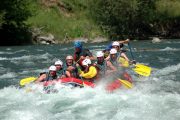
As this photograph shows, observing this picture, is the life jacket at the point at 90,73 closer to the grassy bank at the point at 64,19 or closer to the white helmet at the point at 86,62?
the white helmet at the point at 86,62

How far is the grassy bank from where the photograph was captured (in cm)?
4038

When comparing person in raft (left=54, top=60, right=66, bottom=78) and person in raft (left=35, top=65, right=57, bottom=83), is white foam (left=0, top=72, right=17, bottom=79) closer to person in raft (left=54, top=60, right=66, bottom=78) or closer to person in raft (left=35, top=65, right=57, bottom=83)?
person in raft (left=35, top=65, right=57, bottom=83)

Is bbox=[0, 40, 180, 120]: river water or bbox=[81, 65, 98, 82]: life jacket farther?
bbox=[81, 65, 98, 82]: life jacket

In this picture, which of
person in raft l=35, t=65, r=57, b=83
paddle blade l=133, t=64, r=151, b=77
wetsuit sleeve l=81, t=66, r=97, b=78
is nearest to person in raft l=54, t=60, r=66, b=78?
person in raft l=35, t=65, r=57, b=83

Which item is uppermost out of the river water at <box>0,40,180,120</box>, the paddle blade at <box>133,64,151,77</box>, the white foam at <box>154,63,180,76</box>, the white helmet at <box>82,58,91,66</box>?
the white helmet at <box>82,58,91,66</box>

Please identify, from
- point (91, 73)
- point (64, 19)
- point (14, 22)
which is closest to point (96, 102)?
point (91, 73)

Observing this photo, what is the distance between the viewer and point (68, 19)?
43.7 meters

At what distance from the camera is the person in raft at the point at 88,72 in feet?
46.9

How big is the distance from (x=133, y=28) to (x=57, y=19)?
296 inches

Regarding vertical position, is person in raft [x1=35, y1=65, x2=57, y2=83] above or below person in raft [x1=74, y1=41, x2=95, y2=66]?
below

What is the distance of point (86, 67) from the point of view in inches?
573

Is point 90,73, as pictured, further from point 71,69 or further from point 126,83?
point 126,83

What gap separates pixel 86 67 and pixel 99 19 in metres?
28.8

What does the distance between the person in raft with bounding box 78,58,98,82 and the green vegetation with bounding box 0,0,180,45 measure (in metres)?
23.1
